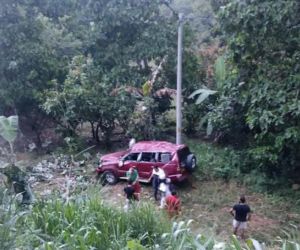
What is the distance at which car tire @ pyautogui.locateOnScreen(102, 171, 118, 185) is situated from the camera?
13.4 metres

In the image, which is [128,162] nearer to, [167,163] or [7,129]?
[167,163]

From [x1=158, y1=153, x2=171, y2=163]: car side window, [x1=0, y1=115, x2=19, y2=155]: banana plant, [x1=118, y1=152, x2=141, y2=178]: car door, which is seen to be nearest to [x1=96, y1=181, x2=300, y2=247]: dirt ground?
[x1=118, y1=152, x2=141, y2=178]: car door

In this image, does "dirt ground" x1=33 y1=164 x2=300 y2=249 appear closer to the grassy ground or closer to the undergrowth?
the grassy ground

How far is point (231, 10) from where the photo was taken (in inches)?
453

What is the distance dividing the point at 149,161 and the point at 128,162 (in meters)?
0.64

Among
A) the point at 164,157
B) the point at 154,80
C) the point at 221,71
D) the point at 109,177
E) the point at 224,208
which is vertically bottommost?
the point at 224,208

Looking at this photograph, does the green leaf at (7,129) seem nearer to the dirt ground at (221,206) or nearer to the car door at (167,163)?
the dirt ground at (221,206)

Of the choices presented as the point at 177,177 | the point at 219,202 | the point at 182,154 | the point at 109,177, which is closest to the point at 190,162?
the point at 182,154

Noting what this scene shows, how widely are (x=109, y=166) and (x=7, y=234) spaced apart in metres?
8.70

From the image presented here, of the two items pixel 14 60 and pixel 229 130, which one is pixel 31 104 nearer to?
pixel 14 60

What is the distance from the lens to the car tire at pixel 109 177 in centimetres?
1339

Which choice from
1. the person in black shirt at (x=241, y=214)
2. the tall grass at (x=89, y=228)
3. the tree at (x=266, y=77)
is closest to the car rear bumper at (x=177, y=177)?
the tree at (x=266, y=77)

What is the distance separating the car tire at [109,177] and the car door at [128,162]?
0.27m

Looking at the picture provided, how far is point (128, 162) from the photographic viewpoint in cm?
1320
